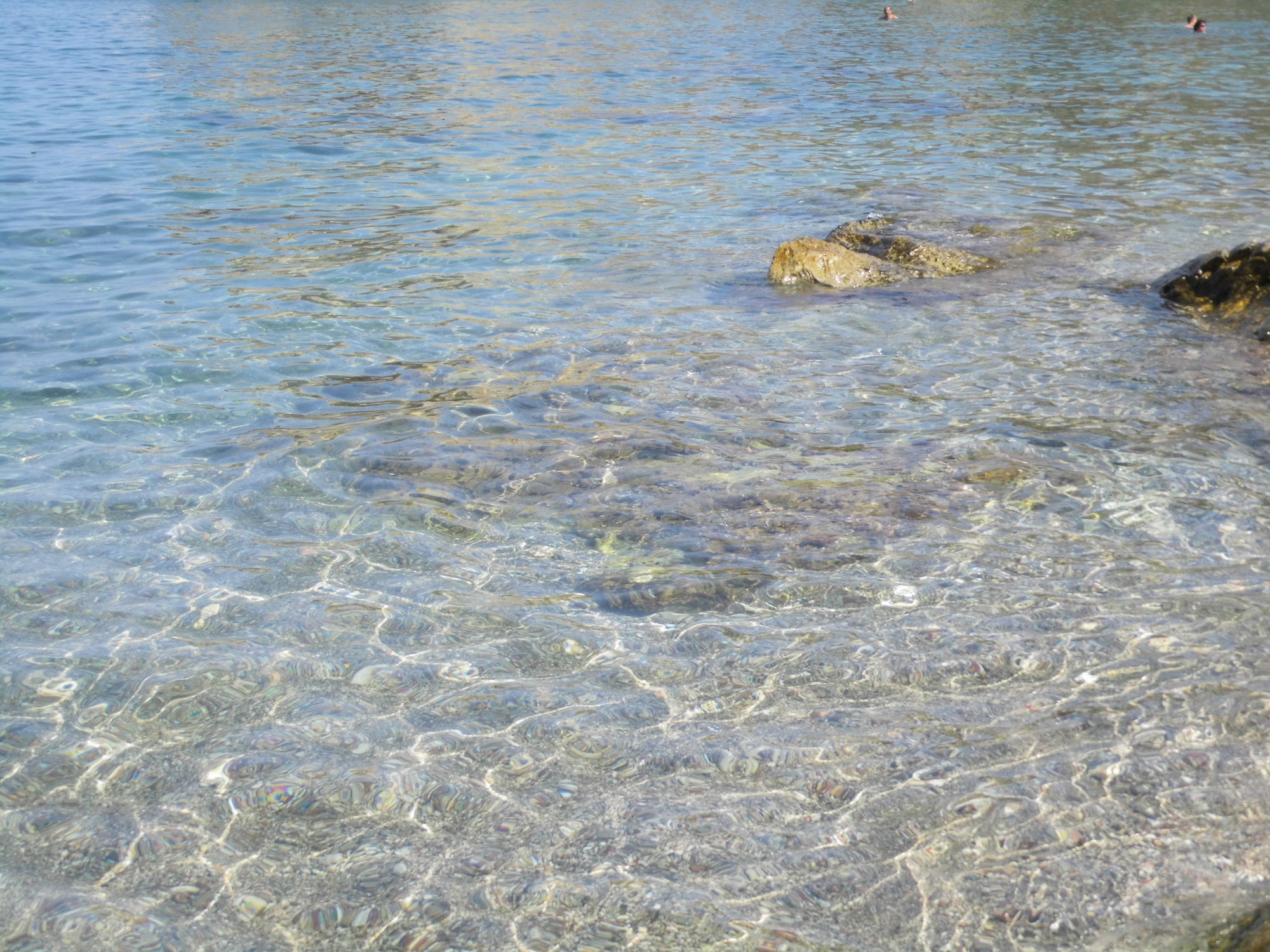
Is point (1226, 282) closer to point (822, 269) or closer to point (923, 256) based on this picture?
point (923, 256)

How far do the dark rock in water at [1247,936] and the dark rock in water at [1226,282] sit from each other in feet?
21.9

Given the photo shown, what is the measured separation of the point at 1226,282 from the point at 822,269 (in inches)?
133

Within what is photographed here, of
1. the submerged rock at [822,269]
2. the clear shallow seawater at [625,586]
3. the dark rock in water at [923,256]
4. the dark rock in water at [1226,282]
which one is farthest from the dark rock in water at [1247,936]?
the dark rock in water at [923,256]

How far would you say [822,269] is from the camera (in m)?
10.2

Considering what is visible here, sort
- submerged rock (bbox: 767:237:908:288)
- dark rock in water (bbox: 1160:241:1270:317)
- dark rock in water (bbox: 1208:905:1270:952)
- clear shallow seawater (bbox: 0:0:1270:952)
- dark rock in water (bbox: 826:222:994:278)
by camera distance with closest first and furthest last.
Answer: dark rock in water (bbox: 1208:905:1270:952), clear shallow seawater (bbox: 0:0:1270:952), dark rock in water (bbox: 1160:241:1270:317), submerged rock (bbox: 767:237:908:288), dark rock in water (bbox: 826:222:994:278)

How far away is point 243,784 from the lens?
4.10 metres

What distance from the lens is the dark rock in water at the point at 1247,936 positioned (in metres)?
2.93

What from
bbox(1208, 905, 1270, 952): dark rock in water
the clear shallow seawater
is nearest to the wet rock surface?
the clear shallow seawater

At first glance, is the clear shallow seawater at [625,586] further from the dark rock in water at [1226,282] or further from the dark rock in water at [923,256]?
the dark rock in water at [923,256]

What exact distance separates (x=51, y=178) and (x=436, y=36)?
23640mm

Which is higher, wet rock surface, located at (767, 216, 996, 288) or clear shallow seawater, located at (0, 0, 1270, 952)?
wet rock surface, located at (767, 216, 996, 288)

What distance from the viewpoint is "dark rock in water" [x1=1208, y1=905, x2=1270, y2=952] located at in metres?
2.93

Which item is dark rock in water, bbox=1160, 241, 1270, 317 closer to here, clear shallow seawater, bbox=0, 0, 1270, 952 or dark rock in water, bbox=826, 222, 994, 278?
clear shallow seawater, bbox=0, 0, 1270, 952

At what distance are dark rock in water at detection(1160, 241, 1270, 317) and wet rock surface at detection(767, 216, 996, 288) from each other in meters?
1.91
